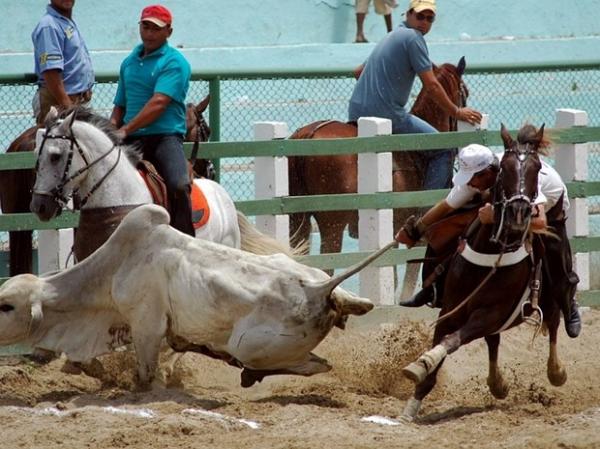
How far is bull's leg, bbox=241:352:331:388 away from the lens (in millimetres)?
9195

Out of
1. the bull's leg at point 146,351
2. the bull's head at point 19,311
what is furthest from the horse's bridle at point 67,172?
the bull's leg at point 146,351

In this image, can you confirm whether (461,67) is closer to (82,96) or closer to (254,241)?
(254,241)

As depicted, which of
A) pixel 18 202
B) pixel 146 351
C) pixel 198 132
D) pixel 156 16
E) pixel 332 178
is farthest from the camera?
pixel 332 178

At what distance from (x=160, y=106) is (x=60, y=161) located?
2.65ft

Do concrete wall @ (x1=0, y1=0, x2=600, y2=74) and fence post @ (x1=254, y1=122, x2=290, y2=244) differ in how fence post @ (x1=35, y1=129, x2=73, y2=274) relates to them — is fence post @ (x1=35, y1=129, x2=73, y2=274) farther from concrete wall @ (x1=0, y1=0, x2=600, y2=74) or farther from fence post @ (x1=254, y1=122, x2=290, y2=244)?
concrete wall @ (x1=0, y1=0, x2=600, y2=74)

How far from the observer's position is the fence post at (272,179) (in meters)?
11.8

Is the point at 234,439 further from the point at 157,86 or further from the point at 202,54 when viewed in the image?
the point at 202,54

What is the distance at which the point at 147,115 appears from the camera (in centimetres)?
1041

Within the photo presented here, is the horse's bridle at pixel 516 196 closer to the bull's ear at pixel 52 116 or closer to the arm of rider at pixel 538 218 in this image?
the arm of rider at pixel 538 218

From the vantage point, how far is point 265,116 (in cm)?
1527

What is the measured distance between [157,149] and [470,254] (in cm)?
241

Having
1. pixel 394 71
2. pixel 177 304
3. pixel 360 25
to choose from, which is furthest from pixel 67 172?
pixel 360 25

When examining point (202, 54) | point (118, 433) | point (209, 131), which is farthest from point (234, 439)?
point (202, 54)

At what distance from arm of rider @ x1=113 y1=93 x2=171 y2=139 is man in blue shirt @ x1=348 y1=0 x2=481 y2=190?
2.66m
